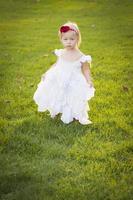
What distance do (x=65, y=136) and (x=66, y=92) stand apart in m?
0.74

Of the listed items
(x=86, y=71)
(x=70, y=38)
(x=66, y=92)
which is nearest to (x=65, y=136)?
(x=66, y=92)

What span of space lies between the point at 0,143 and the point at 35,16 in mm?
11470

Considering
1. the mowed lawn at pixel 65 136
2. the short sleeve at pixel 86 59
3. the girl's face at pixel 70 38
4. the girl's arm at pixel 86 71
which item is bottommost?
the mowed lawn at pixel 65 136

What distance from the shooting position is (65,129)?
5.91 m

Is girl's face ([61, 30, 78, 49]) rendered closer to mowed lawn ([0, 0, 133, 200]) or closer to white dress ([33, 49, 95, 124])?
white dress ([33, 49, 95, 124])

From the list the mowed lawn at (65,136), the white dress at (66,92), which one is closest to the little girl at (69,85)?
the white dress at (66,92)

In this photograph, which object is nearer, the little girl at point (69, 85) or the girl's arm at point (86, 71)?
the little girl at point (69, 85)

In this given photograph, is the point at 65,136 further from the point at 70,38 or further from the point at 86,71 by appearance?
the point at 70,38

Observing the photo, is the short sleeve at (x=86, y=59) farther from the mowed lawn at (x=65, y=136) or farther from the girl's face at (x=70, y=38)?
the mowed lawn at (x=65, y=136)

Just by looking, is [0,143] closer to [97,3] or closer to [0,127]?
[0,127]

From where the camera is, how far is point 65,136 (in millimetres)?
5695

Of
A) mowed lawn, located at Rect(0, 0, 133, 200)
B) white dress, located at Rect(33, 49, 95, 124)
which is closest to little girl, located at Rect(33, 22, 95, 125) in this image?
white dress, located at Rect(33, 49, 95, 124)

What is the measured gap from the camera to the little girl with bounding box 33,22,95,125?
6.13 m

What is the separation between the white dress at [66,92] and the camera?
6121 millimetres
